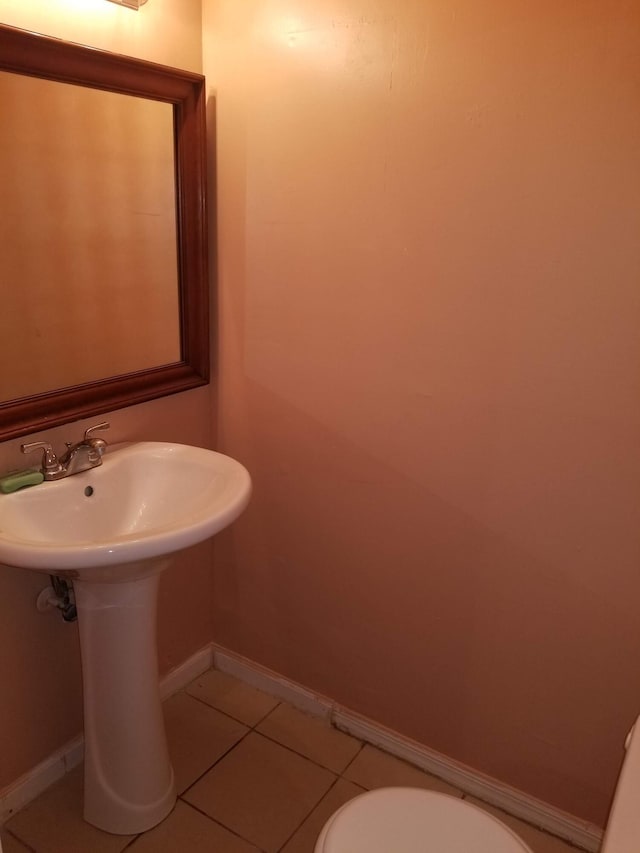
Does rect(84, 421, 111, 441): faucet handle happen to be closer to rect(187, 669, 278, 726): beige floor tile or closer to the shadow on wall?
the shadow on wall

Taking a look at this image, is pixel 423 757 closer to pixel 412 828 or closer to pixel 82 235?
pixel 412 828

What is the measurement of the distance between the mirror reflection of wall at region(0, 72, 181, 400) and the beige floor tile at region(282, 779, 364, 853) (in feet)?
4.01

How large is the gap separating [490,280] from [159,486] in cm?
92

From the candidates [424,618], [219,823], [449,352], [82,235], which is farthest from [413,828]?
[82,235]

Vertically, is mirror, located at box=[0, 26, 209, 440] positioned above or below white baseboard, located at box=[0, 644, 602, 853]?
→ above

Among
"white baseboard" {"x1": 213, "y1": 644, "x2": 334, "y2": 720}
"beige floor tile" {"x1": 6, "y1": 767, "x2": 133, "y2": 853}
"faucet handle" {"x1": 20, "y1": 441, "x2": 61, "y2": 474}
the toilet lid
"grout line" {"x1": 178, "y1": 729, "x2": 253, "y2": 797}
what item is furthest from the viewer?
"white baseboard" {"x1": 213, "y1": 644, "x2": 334, "y2": 720}

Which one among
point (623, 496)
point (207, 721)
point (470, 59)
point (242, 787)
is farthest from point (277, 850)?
point (470, 59)

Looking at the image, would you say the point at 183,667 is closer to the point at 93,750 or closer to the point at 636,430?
the point at 93,750

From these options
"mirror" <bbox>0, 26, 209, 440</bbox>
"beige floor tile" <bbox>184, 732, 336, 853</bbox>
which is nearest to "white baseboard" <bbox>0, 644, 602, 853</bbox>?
"beige floor tile" <bbox>184, 732, 336, 853</bbox>

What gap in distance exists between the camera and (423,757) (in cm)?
177

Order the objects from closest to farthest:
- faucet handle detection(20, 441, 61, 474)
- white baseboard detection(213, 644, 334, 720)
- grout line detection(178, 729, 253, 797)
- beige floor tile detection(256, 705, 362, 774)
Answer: faucet handle detection(20, 441, 61, 474) → grout line detection(178, 729, 253, 797) → beige floor tile detection(256, 705, 362, 774) → white baseboard detection(213, 644, 334, 720)

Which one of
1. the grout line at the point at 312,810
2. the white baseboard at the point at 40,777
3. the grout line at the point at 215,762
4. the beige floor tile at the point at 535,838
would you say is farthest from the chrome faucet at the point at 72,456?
the beige floor tile at the point at 535,838

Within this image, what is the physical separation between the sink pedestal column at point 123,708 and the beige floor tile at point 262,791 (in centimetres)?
13

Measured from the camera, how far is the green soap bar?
1354 mm
